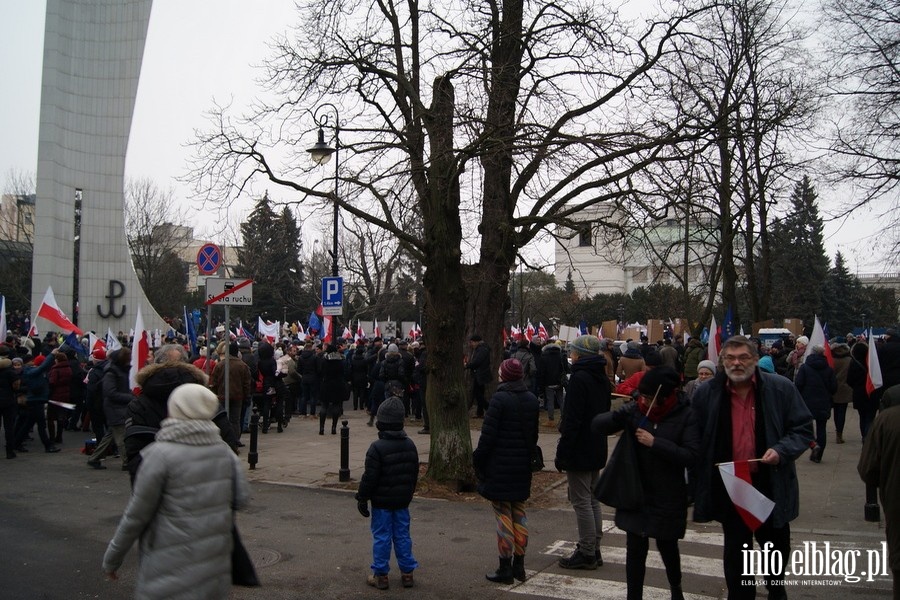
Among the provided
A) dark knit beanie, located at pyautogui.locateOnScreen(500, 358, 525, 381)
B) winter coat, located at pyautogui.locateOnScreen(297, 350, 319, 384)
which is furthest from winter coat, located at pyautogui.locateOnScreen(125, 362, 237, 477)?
winter coat, located at pyautogui.locateOnScreen(297, 350, 319, 384)

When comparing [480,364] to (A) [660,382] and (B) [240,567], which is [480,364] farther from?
(B) [240,567]

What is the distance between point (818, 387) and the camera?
12.7 metres

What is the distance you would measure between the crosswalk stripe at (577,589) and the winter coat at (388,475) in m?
1.21

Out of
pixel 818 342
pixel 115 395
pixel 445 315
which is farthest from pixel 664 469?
pixel 818 342

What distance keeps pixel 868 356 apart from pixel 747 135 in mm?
5499

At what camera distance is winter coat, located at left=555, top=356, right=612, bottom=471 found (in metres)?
6.84

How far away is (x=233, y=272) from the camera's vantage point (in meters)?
59.6

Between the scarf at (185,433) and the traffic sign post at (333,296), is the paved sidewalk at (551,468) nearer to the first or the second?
the traffic sign post at (333,296)

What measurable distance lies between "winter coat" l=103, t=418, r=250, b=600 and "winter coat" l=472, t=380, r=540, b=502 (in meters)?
2.86

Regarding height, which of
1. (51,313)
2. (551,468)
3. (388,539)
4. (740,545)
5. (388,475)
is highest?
(51,313)

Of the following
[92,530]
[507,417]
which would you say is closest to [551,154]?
[507,417]

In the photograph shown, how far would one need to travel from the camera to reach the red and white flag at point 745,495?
4.84 m

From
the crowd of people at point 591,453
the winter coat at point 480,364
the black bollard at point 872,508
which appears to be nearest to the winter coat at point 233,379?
the winter coat at point 480,364

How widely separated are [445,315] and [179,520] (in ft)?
22.4
